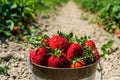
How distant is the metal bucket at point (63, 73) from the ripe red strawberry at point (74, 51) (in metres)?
0.15

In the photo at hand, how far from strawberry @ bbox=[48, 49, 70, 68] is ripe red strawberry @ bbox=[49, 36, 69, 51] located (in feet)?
0.40

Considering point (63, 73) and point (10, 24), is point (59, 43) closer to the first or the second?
point (63, 73)

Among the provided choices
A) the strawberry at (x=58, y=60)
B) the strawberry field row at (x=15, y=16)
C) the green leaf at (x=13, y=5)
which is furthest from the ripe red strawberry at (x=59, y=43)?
the green leaf at (x=13, y=5)

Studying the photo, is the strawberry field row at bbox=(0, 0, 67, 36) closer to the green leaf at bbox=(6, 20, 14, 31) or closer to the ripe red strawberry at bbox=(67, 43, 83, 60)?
the green leaf at bbox=(6, 20, 14, 31)

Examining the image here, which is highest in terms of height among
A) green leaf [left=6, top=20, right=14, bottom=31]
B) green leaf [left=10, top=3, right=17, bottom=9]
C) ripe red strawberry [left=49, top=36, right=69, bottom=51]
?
green leaf [left=10, top=3, right=17, bottom=9]

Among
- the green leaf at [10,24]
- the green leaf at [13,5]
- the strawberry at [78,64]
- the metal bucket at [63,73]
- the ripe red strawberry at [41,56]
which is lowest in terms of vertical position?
the metal bucket at [63,73]

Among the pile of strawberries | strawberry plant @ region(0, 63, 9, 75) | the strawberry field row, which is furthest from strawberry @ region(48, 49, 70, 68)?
the strawberry field row

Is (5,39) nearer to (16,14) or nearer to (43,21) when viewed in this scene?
(16,14)

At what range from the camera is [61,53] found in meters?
2.91

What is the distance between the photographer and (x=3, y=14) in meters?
5.71

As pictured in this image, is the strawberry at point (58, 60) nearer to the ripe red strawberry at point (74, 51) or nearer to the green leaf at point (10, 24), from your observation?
the ripe red strawberry at point (74, 51)

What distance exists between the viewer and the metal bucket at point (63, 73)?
2898 millimetres

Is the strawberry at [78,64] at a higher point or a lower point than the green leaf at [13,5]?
lower

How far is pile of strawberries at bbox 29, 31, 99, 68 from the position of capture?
2900mm
